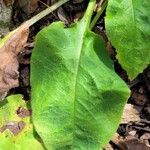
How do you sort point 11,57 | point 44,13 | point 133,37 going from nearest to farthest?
point 133,37, point 11,57, point 44,13

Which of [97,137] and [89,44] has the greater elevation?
[89,44]

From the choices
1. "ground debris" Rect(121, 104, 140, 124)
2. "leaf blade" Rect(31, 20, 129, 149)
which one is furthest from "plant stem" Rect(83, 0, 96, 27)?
"ground debris" Rect(121, 104, 140, 124)

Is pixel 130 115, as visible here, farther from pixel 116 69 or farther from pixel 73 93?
pixel 73 93

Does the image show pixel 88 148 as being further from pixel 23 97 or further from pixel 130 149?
pixel 23 97

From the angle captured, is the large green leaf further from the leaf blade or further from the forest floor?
the forest floor

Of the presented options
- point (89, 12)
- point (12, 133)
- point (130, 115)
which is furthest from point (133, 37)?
point (12, 133)

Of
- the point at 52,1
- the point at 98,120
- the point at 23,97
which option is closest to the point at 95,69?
the point at 98,120

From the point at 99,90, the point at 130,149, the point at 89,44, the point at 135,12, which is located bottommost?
the point at 130,149
